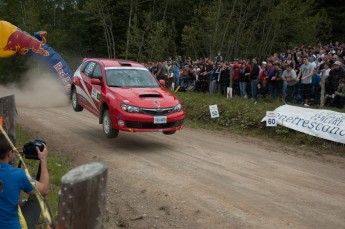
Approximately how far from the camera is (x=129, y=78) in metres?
10.8

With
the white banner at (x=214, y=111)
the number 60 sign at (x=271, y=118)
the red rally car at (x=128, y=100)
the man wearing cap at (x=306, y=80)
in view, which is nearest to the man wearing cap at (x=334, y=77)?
the man wearing cap at (x=306, y=80)

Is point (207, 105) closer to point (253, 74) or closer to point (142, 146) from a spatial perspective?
point (253, 74)

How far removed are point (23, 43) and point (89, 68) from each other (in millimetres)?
9030

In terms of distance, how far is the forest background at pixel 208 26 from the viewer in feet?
101

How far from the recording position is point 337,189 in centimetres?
729

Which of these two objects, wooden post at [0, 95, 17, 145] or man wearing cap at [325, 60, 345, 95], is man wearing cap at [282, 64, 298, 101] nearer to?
man wearing cap at [325, 60, 345, 95]

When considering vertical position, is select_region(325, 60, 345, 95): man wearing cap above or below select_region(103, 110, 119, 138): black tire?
above

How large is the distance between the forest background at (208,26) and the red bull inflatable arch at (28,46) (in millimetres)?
8671

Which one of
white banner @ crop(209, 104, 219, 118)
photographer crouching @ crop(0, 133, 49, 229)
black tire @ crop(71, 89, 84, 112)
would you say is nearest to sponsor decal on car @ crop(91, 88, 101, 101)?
black tire @ crop(71, 89, 84, 112)

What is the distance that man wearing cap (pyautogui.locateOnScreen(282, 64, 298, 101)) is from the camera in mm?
14586

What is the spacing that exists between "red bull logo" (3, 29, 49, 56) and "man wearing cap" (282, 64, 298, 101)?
40.3 feet

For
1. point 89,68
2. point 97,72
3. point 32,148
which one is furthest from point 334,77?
point 32,148

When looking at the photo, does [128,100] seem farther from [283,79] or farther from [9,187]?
[283,79]

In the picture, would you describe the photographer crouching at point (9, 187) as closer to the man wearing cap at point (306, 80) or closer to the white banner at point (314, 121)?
the white banner at point (314, 121)
